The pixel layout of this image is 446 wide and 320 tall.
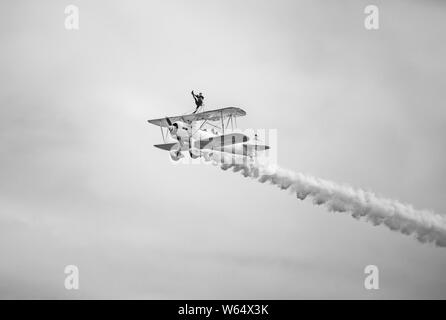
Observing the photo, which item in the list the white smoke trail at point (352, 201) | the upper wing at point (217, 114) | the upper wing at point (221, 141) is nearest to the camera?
the upper wing at point (221, 141)

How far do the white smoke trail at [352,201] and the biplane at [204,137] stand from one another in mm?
946

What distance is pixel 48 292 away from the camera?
91562mm

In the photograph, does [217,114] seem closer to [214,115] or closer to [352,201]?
[214,115]

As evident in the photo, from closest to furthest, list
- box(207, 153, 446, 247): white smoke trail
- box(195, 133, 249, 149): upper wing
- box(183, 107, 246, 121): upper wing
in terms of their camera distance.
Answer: box(195, 133, 249, 149): upper wing < box(207, 153, 446, 247): white smoke trail < box(183, 107, 246, 121): upper wing

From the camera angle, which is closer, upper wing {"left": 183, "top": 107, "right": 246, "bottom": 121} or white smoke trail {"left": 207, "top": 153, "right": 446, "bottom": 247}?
white smoke trail {"left": 207, "top": 153, "right": 446, "bottom": 247}

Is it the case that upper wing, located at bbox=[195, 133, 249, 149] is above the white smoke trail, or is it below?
above

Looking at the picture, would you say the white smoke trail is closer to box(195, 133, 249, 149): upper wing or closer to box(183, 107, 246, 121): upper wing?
box(195, 133, 249, 149): upper wing

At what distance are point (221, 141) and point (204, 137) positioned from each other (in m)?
1.83

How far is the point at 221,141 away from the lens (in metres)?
47.7

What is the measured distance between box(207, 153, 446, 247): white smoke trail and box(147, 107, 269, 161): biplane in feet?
3.11

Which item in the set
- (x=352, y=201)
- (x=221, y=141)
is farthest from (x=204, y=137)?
(x=352, y=201)

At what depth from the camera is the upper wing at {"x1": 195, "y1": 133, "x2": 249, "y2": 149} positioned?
4666 centimetres

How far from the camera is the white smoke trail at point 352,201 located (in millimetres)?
48219

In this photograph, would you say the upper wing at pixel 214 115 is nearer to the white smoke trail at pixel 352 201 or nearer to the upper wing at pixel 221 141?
the upper wing at pixel 221 141
